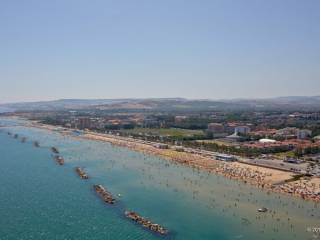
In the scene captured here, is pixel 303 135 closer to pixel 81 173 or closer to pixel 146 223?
pixel 81 173

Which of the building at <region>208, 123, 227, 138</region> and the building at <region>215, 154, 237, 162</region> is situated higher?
the building at <region>208, 123, 227, 138</region>

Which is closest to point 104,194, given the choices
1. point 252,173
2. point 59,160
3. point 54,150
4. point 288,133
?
point 252,173

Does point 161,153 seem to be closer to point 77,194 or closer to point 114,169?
point 114,169

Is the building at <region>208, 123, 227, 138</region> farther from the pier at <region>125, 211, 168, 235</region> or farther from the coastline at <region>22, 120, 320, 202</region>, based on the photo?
the pier at <region>125, 211, 168, 235</region>

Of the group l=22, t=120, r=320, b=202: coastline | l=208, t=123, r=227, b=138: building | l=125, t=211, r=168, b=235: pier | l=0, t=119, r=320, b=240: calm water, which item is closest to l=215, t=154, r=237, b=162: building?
l=22, t=120, r=320, b=202: coastline

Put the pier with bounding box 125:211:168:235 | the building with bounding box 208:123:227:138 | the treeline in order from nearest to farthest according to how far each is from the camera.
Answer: the pier with bounding box 125:211:168:235
the treeline
the building with bounding box 208:123:227:138

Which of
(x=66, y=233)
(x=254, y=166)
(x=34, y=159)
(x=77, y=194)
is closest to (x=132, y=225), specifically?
(x=66, y=233)

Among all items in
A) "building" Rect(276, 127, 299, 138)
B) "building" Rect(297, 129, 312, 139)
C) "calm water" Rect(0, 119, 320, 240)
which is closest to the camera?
"calm water" Rect(0, 119, 320, 240)
